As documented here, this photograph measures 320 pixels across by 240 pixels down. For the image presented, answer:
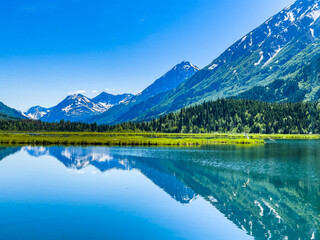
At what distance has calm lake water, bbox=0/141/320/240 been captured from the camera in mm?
24781

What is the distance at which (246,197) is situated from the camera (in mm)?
36344

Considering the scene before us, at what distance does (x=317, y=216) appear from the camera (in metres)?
29.1

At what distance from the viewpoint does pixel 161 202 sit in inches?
1352

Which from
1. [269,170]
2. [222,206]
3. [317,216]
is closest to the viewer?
[317,216]

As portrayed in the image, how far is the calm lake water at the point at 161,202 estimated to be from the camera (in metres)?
24.8

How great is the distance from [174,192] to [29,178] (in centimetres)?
2420

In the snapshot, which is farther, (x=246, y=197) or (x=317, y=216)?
(x=246, y=197)

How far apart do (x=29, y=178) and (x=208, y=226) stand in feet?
109

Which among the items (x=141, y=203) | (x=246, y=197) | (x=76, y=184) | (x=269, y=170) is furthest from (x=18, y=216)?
(x=269, y=170)

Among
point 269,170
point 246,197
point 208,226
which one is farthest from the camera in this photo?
point 269,170

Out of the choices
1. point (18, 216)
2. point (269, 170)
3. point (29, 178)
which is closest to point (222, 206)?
point (18, 216)

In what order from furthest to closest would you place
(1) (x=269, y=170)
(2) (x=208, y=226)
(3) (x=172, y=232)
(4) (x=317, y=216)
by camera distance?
(1) (x=269, y=170) < (4) (x=317, y=216) < (2) (x=208, y=226) < (3) (x=172, y=232)

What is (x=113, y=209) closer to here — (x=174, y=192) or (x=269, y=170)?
(x=174, y=192)

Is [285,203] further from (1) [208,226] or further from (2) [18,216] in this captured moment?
(2) [18,216]
